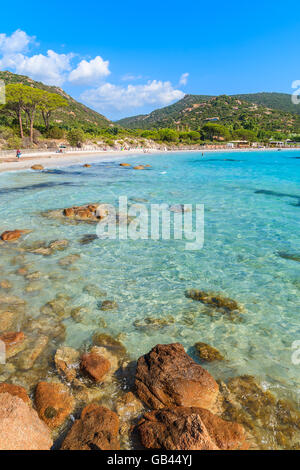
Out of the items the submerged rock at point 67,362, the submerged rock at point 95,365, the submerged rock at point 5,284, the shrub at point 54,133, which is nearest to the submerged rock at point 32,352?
the submerged rock at point 67,362

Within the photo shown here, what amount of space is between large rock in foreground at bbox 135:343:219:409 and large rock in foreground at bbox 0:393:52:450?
3.97 ft

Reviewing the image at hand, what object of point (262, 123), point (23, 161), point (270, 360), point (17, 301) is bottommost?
point (270, 360)

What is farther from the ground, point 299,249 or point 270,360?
point 299,249

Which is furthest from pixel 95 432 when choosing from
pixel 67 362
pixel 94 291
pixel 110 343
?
pixel 94 291

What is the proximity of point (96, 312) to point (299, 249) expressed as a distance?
710 centimetres

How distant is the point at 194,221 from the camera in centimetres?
1223

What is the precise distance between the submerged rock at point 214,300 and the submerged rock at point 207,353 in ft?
4.20

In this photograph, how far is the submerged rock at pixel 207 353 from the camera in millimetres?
4344

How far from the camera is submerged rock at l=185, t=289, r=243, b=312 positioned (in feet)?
18.8

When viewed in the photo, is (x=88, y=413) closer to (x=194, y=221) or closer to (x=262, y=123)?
(x=194, y=221)

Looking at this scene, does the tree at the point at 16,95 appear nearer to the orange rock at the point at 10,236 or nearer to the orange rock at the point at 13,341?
the orange rock at the point at 10,236

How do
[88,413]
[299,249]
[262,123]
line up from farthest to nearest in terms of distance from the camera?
[262,123] → [299,249] → [88,413]

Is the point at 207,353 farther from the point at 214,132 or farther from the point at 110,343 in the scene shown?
the point at 214,132
